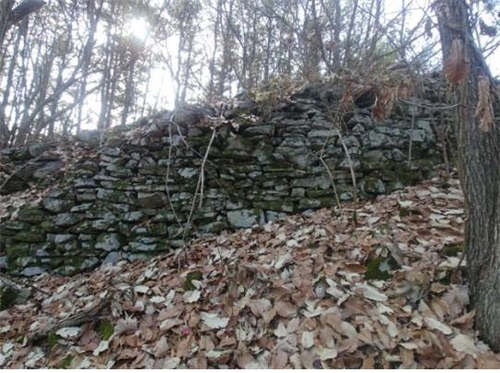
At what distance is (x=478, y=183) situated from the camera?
191 cm

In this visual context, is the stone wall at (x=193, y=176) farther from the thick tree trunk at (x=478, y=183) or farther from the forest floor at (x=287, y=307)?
the thick tree trunk at (x=478, y=183)

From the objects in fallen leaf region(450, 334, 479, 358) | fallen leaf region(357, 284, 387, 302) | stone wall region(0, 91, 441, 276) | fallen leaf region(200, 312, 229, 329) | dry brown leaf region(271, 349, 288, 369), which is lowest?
dry brown leaf region(271, 349, 288, 369)

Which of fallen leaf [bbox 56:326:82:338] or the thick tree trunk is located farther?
fallen leaf [bbox 56:326:82:338]

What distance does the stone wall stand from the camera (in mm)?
3600

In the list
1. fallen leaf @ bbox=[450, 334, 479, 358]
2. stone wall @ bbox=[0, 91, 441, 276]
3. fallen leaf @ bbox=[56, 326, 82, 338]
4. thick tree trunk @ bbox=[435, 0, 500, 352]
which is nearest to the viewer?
fallen leaf @ bbox=[450, 334, 479, 358]

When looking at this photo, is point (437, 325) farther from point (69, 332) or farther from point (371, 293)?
point (69, 332)

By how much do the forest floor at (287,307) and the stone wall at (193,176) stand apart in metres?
0.53

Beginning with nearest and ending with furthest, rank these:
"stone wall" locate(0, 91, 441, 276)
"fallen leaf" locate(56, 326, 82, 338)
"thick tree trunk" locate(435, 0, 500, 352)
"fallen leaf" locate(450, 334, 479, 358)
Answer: "fallen leaf" locate(450, 334, 479, 358)
"thick tree trunk" locate(435, 0, 500, 352)
"fallen leaf" locate(56, 326, 82, 338)
"stone wall" locate(0, 91, 441, 276)

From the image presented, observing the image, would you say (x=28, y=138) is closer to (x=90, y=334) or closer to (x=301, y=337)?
(x=90, y=334)

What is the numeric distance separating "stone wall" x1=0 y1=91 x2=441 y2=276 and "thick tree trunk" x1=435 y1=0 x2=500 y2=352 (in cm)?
170

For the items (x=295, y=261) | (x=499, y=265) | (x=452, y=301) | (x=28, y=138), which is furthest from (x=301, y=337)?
(x=28, y=138)

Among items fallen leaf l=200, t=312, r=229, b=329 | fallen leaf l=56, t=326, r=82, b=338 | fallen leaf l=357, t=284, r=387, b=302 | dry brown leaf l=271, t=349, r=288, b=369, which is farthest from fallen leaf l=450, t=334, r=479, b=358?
fallen leaf l=56, t=326, r=82, b=338

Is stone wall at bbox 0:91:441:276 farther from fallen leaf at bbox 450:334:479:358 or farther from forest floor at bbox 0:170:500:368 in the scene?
fallen leaf at bbox 450:334:479:358

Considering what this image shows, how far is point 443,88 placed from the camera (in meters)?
4.27
